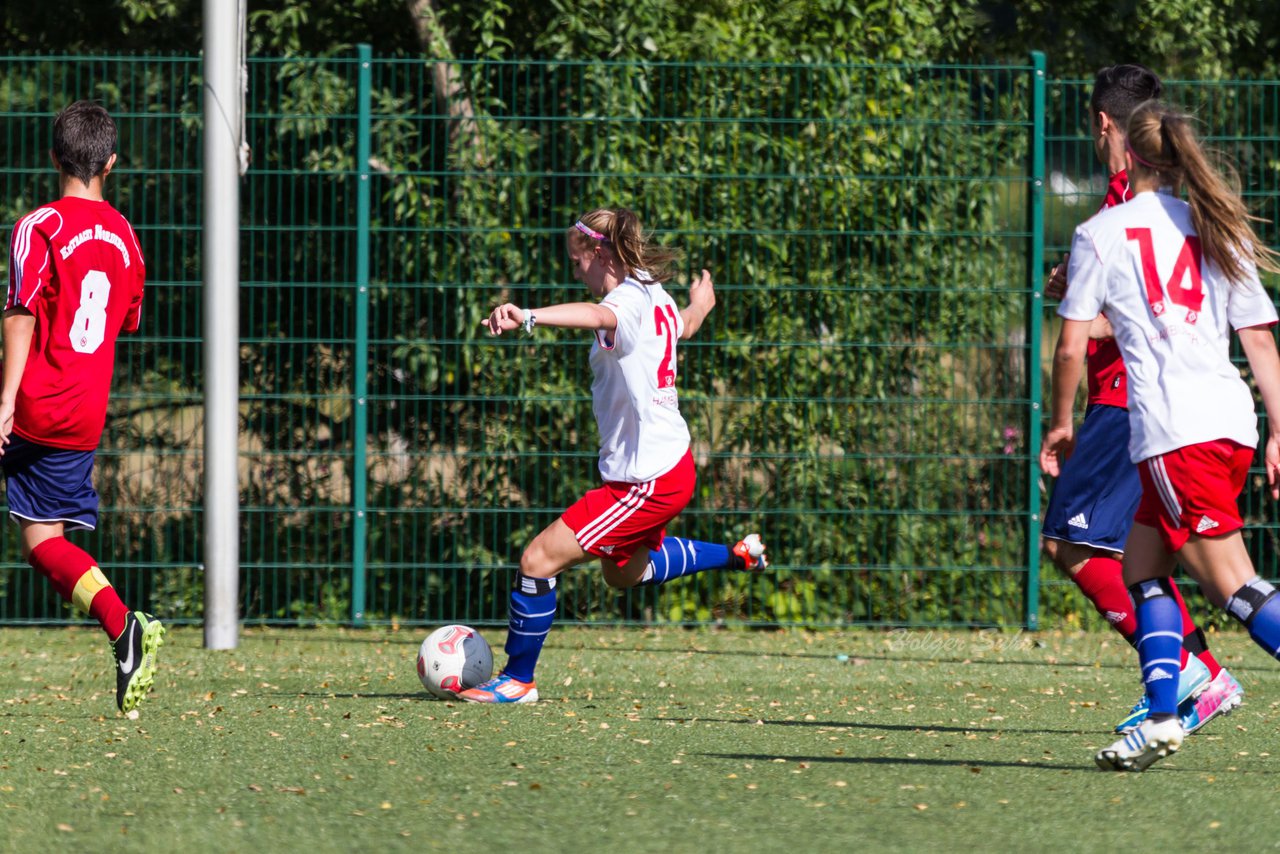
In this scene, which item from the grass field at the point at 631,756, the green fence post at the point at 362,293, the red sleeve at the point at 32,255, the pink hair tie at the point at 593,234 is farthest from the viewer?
the green fence post at the point at 362,293

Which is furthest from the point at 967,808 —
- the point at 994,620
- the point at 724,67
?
the point at 724,67

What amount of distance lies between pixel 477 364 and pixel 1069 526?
3.31 m

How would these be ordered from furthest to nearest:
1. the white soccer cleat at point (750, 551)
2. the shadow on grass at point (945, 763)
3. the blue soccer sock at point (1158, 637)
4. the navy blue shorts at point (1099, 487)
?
the white soccer cleat at point (750, 551), the navy blue shorts at point (1099, 487), the shadow on grass at point (945, 763), the blue soccer sock at point (1158, 637)

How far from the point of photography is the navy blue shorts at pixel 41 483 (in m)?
5.64

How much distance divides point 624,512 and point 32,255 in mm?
→ 2129

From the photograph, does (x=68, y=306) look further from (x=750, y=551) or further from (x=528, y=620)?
(x=750, y=551)

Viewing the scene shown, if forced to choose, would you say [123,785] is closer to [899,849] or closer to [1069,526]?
[899,849]

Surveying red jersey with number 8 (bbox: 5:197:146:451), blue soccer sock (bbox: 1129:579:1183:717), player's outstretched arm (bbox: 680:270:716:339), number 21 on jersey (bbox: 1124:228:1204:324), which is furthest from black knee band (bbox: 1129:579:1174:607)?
red jersey with number 8 (bbox: 5:197:146:451)

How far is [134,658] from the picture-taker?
532 cm

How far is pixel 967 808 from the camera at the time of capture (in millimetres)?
4055

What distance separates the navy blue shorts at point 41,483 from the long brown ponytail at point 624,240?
74.7 inches

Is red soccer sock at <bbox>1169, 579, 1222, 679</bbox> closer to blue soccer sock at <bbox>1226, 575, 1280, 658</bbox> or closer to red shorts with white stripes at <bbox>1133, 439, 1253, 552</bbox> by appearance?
blue soccer sock at <bbox>1226, 575, 1280, 658</bbox>

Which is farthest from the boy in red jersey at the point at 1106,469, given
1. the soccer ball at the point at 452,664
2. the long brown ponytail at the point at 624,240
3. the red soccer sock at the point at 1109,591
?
the soccer ball at the point at 452,664

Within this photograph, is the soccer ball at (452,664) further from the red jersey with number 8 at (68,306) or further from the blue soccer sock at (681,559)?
the red jersey with number 8 at (68,306)
